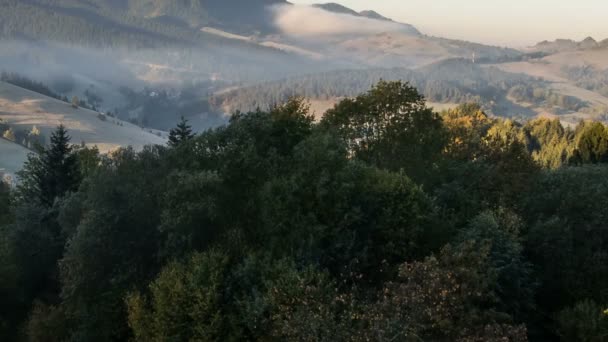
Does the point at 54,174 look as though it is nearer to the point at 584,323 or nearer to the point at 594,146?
the point at 584,323

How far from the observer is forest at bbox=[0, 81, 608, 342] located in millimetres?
24156

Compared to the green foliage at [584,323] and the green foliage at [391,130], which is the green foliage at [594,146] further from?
the green foliage at [584,323]

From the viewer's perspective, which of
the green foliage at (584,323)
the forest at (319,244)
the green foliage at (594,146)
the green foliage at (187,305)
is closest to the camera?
the forest at (319,244)

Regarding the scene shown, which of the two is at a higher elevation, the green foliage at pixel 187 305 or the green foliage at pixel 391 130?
the green foliage at pixel 391 130

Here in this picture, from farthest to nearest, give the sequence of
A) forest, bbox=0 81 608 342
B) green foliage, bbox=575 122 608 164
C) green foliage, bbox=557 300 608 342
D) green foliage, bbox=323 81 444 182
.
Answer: green foliage, bbox=575 122 608 164 < green foliage, bbox=323 81 444 182 < green foliage, bbox=557 300 608 342 < forest, bbox=0 81 608 342

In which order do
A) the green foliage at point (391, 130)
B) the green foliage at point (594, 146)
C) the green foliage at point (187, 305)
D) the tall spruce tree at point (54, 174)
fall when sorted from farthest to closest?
the green foliage at point (594, 146)
the tall spruce tree at point (54, 174)
the green foliage at point (391, 130)
the green foliage at point (187, 305)

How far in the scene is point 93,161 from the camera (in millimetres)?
77938

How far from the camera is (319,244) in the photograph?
29.6m

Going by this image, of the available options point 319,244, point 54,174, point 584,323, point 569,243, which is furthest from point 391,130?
point 54,174

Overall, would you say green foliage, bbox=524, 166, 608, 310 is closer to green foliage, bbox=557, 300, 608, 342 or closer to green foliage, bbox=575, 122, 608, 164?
green foliage, bbox=557, 300, 608, 342

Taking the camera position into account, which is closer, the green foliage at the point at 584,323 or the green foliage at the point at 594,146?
the green foliage at the point at 584,323

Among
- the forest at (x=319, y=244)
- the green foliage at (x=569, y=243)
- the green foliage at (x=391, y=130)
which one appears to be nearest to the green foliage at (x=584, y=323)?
the forest at (x=319, y=244)

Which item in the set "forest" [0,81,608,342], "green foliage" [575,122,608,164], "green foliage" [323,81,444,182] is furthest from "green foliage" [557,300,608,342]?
"green foliage" [575,122,608,164]

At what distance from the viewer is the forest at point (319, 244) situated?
24.2 m
